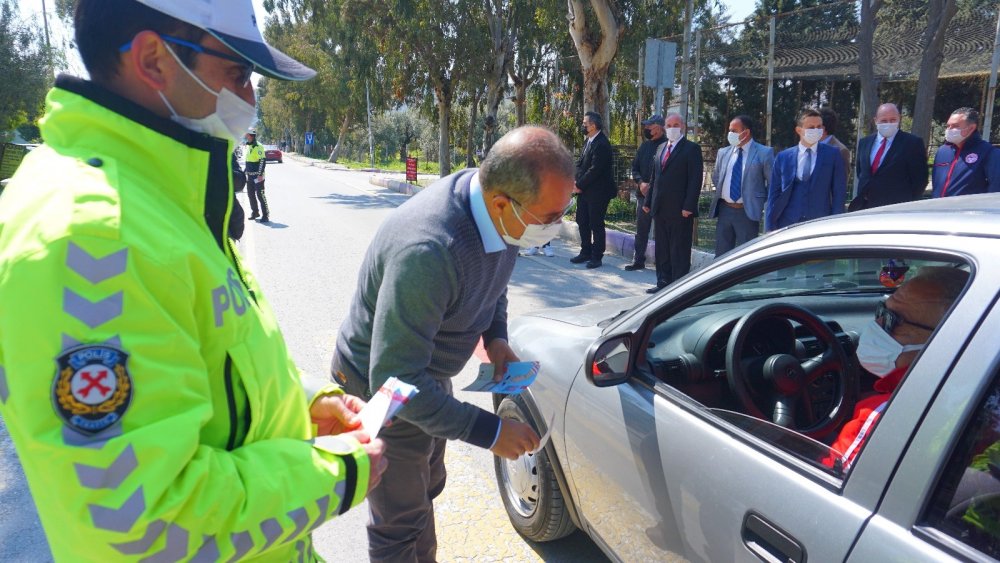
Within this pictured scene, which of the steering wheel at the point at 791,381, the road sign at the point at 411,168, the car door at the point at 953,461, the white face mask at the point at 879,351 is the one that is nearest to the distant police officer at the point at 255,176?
the road sign at the point at 411,168

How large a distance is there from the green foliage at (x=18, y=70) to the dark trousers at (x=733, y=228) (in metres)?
20.5

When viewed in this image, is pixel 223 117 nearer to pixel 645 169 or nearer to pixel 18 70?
pixel 645 169

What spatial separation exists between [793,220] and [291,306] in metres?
5.15

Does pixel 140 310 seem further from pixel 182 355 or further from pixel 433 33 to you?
pixel 433 33

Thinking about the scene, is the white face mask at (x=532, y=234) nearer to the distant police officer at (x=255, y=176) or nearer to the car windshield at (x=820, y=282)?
the car windshield at (x=820, y=282)

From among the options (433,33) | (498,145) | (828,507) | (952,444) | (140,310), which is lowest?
(828,507)

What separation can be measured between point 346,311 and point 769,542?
562 centimetres

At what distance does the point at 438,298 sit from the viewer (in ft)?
6.12

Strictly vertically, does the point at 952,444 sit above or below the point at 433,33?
below

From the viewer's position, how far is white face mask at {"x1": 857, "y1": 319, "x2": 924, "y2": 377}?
2164 millimetres

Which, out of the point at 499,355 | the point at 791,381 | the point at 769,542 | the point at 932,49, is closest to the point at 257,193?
the point at 499,355

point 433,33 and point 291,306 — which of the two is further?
point 433,33

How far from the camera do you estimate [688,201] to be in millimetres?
7578

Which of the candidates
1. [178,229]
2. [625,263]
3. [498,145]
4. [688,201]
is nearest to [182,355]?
[178,229]
